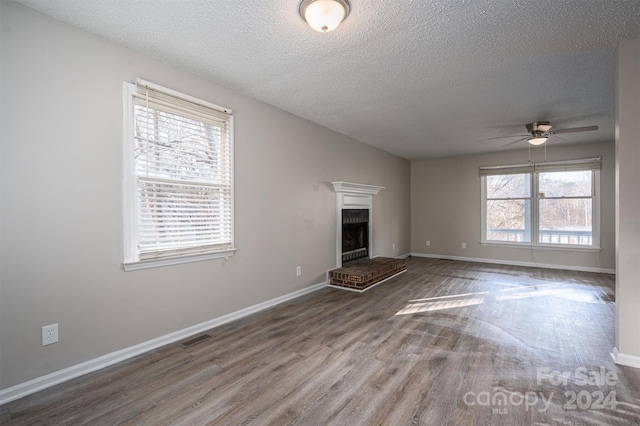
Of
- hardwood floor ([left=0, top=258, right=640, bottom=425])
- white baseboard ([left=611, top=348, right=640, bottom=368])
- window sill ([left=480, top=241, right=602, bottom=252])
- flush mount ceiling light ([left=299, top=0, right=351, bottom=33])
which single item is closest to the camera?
hardwood floor ([left=0, top=258, right=640, bottom=425])

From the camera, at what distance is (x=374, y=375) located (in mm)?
2109

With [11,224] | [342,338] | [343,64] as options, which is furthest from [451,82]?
[11,224]

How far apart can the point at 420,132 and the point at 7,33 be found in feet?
15.7

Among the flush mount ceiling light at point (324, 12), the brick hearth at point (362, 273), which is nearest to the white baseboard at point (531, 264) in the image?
the brick hearth at point (362, 273)

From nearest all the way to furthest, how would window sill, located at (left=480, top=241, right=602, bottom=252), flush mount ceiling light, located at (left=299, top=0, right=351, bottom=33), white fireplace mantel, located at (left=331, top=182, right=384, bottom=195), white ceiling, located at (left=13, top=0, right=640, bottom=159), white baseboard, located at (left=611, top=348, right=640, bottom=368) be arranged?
flush mount ceiling light, located at (left=299, top=0, right=351, bottom=33), white ceiling, located at (left=13, top=0, right=640, bottom=159), white baseboard, located at (left=611, top=348, right=640, bottom=368), white fireplace mantel, located at (left=331, top=182, right=384, bottom=195), window sill, located at (left=480, top=241, right=602, bottom=252)

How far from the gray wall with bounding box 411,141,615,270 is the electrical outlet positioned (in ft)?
23.0

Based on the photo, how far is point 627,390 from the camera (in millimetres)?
1935

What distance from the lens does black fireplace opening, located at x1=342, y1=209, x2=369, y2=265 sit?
5156mm

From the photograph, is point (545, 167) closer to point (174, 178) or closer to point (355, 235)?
point (355, 235)

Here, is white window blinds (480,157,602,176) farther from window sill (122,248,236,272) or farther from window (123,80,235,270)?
window sill (122,248,236,272)

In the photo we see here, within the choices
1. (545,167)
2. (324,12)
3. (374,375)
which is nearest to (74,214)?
(324,12)

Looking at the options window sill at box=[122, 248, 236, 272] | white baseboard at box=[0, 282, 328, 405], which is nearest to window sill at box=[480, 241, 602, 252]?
white baseboard at box=[0, 282, 328, 405]

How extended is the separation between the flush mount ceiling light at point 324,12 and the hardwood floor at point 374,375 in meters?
2.43

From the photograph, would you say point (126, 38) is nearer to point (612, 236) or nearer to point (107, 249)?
point (107, 249)
